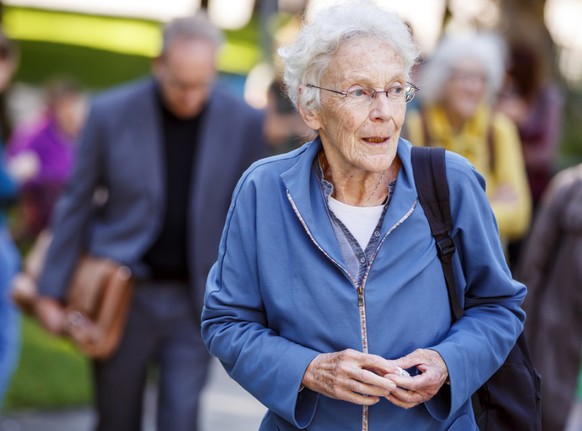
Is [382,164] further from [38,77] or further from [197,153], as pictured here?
[38,77]

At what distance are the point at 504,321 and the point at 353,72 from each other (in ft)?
2.60

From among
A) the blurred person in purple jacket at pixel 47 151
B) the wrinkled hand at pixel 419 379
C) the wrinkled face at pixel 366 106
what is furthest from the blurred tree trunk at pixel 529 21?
the wrinkled hand at pixel 419 379

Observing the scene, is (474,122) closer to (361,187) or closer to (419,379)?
(361,187)

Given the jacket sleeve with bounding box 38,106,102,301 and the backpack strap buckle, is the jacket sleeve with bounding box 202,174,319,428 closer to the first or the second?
the backpack strap buckle

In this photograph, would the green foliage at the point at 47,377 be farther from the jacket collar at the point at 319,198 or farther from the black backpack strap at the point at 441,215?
the black backpack strap at the point at 441,215

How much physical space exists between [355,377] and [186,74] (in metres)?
2.54

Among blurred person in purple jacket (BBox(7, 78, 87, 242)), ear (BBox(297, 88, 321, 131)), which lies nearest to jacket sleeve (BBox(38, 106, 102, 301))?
ear (BBox(297, 88, 321, 131))

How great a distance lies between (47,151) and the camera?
1276cm

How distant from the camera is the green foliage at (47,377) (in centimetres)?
753

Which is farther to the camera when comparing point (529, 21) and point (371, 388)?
point (529, 21)

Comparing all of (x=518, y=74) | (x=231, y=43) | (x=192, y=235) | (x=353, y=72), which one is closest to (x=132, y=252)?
(x=192, y=235)

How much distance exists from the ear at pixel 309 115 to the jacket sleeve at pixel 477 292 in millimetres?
389

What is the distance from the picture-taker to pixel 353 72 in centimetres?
315

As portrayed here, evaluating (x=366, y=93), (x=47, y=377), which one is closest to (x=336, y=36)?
(x=366, y=93)
